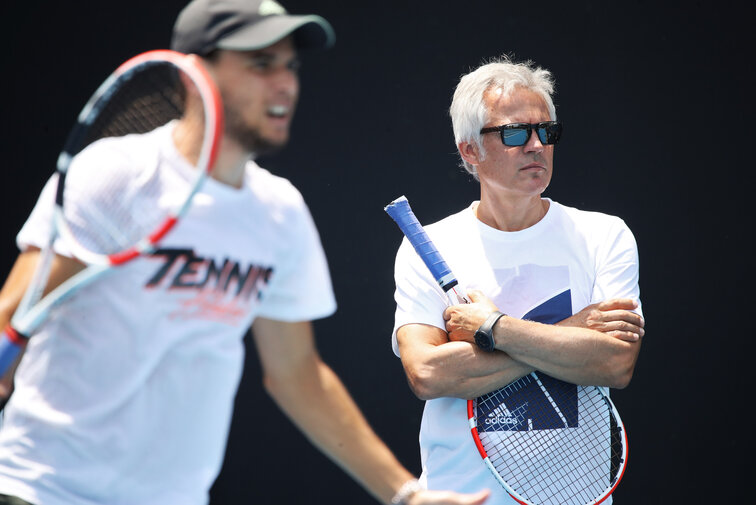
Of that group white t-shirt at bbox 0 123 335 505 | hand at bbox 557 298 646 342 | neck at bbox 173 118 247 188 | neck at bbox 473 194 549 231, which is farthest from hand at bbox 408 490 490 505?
neck at bbox 473 194 549 231

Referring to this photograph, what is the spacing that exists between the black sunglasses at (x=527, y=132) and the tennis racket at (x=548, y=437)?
0.47 metres

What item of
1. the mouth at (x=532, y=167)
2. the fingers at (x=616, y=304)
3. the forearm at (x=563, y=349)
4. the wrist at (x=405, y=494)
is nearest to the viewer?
the wrist at (x=405, y=494)

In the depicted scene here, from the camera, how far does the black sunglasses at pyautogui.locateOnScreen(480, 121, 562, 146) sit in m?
3.00

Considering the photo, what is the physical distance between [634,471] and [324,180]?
1680 mm

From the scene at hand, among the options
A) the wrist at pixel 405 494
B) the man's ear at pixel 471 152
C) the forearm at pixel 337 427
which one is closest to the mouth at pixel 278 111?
the forearm at pixel 337 427

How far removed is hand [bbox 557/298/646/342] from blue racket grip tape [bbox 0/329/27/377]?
5.01 feet

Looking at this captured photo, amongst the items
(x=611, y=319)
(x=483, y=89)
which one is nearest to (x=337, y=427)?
(x=611, y=319)

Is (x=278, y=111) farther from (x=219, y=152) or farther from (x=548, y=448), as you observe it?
(x=548, y=448)

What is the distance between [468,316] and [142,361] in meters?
1.19

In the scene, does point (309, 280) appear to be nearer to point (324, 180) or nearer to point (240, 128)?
point (240, 128)

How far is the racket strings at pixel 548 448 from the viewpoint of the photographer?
277 cm

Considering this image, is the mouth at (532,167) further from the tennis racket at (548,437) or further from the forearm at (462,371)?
the forearm at (462,371)

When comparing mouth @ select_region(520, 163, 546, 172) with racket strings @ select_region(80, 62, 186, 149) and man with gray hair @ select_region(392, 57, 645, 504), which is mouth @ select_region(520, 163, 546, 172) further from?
racket strings @ select_region(80, 62, 186, 149)

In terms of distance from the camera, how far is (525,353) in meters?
2.72
